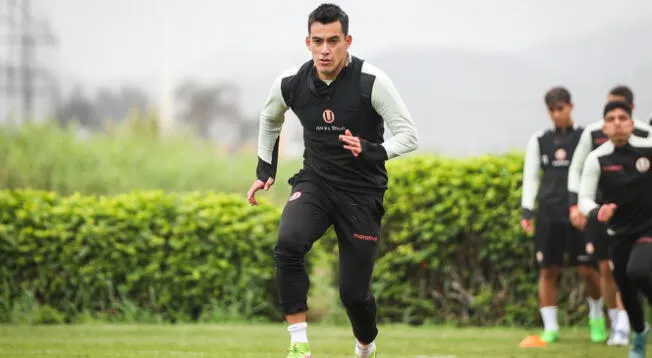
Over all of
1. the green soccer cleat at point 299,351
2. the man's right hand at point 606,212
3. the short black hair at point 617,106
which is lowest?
the green soccer cleat at point 299,351

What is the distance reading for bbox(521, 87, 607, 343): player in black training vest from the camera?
1121cm

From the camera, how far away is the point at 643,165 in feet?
28.7

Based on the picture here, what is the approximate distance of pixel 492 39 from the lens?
1995cm

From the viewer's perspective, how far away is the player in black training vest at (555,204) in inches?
441

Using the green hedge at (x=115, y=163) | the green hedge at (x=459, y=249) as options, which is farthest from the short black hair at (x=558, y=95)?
the green hedge at (x=115, y=163)

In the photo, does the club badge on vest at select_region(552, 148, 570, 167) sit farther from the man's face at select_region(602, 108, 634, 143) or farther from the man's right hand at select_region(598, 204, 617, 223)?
the man's right hand at select_region(598, 204, 617, 223)

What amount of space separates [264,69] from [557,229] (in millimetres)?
12149

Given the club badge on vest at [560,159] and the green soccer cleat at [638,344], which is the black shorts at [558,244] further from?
the green soccer cleat at [638,344]

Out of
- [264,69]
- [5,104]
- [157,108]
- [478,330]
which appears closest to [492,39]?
[264,69]

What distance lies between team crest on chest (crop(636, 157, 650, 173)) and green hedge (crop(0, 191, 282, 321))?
4861 mm

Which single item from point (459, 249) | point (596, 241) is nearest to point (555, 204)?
point (596, 241)

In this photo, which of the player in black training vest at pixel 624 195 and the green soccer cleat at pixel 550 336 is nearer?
the player in black training vest at pixel 624 195

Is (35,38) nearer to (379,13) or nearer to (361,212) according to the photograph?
(379,13)

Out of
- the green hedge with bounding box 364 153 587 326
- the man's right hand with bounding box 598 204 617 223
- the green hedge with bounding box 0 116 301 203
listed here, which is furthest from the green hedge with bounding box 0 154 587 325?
the green hedge with bounding box 0 116 301 203
